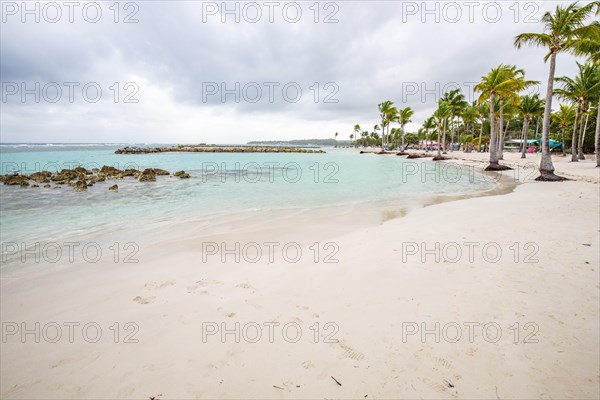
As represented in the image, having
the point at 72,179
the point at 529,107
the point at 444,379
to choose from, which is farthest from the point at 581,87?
the point at 72,179

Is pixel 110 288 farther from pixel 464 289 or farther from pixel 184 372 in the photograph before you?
pixel 464 289

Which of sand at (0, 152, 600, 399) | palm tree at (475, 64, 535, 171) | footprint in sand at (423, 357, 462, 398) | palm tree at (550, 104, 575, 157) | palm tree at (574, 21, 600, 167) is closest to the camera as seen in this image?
footprint in sand at (423, 357, 462, 398)

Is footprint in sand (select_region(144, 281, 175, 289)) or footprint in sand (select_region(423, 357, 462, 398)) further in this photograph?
footprint in sand (select_region(144, 281, 175, 289))

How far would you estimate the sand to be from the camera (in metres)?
2.89

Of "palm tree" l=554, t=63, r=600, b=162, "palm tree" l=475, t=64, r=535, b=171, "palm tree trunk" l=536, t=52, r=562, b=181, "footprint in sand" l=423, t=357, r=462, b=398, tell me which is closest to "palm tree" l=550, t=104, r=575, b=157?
"palm tree" l=554, t=63, r=600, b=162

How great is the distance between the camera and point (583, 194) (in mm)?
12711

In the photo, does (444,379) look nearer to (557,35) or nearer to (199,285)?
(199,285)

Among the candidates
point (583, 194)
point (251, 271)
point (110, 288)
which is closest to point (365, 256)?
point (251, 271)

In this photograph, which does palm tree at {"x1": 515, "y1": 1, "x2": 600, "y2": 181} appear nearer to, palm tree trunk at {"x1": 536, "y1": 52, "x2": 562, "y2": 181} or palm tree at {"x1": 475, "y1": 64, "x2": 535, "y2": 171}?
palm tree trunk at {"x1": 536, "y1": 52, "x2": 562, "y2": 181}

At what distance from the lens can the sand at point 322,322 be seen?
Result: 2.89m

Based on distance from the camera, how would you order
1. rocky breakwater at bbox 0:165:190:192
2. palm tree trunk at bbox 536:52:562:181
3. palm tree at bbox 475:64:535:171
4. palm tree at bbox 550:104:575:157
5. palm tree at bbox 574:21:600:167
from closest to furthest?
palm tree at bbox 574:21:600:167 → palm tree trunk at bbox 536:52:562:181 → rocky breakwater at bbox 0:165:190:192 → palm tree at bbox 475:64:535:171 → palm tree at bbox 550:104:575:157

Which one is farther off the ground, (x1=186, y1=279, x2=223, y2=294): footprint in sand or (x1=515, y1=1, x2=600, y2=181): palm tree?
(x1=515, y1=1, x2=600, y2=181): palm tree

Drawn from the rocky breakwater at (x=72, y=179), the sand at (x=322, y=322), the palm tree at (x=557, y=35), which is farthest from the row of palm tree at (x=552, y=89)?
the rocky breakwater at (x=72, y=179)

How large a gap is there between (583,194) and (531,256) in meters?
11.1
